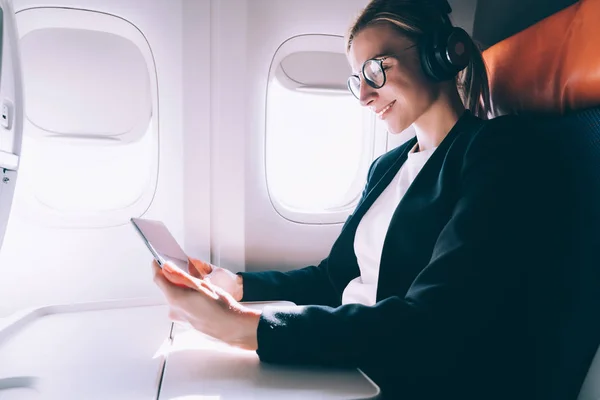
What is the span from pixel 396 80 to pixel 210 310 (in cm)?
71

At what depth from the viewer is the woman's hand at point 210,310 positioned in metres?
0.83

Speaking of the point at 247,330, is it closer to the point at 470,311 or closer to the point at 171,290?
the point at 171,290

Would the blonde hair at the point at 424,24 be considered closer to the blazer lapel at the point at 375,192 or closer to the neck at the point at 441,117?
A: the neck at the point at 441,117

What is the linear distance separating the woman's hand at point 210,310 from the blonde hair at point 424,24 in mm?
773

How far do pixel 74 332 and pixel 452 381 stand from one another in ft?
2.97

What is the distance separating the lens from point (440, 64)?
3.33ft

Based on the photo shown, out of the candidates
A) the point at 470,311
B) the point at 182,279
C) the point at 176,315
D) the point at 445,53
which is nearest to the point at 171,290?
the point at 182,279

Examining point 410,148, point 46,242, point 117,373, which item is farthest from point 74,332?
point 410,148

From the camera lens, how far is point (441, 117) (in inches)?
43.8

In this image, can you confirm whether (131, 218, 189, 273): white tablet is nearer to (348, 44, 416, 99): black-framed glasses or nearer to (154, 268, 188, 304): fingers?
(154, 268, 188, 304): fingers

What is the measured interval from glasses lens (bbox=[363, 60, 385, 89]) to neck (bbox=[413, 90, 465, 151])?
152 millimetres

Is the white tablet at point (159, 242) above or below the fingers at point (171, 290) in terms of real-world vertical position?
above

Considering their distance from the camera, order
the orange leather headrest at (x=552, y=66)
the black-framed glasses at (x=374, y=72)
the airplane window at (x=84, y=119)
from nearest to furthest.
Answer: the orange leather headrest at (x=552, y=66) → the black-framed glasses at (x=374, y=72) → the airplane window at (x=84, y=119)

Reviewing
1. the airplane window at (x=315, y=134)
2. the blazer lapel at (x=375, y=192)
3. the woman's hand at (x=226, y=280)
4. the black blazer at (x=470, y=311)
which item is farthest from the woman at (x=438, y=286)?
the airplane window at (x=315, y=134)
